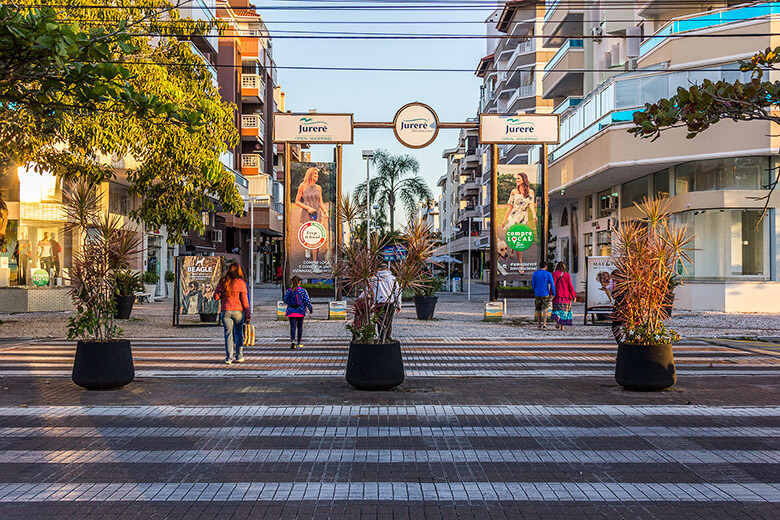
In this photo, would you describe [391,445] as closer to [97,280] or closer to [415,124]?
[97,280]

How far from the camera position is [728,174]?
82.8ft

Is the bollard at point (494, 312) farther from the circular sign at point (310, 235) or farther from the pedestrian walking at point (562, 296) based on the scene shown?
the circular sign at point (310, 235)

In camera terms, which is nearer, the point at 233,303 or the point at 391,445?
the point at 391,445

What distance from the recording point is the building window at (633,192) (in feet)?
99.1

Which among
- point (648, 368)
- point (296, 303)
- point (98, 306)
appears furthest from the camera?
point (296, 303)

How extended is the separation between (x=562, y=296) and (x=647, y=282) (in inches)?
367

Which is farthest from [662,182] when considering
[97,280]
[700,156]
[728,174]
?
[97,280]

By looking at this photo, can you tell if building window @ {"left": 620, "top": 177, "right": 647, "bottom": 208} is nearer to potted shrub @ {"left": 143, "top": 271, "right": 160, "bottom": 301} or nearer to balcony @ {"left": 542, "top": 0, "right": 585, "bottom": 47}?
balcony @ {"left": 542, "top": 0, "right": 585, "bottom": 47}

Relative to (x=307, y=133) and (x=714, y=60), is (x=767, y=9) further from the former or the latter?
(x=307, y=133)

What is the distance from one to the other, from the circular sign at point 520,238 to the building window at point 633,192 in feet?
31.1

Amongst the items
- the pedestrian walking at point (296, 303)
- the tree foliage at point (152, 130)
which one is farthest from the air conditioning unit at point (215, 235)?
the pedestrian walking at point (296, 303)

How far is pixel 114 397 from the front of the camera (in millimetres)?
8805

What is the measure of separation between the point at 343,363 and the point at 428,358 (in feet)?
5.55

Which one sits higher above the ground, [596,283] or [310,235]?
[310,235]
